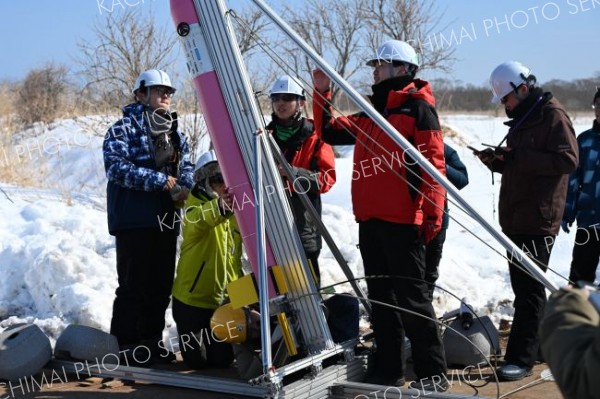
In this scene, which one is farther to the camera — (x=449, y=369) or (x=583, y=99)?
(x=583, y=99)

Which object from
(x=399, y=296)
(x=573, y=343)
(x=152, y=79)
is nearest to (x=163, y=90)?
(x=152, y=79)

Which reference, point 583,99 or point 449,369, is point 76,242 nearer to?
point 449,369

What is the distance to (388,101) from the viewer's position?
5617mm

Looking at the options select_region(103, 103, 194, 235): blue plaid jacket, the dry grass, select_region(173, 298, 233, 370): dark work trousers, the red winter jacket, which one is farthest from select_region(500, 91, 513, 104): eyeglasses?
the dry grass

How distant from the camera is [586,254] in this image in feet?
23.1

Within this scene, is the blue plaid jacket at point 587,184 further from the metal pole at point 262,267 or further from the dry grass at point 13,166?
the dry grass at point 13,166

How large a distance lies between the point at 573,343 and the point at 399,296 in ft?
9.60

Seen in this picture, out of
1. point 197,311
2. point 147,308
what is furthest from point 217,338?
point 147,308

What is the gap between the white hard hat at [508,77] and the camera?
19.4 feet

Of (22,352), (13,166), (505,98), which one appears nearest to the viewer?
(505,98)

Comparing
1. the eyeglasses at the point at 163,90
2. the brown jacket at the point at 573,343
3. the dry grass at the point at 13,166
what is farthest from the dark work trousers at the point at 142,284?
the dry grass at the point at 13,166

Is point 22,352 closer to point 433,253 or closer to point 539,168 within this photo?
point 433,253

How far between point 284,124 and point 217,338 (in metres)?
1.72

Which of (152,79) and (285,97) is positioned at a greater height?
(152,79)
